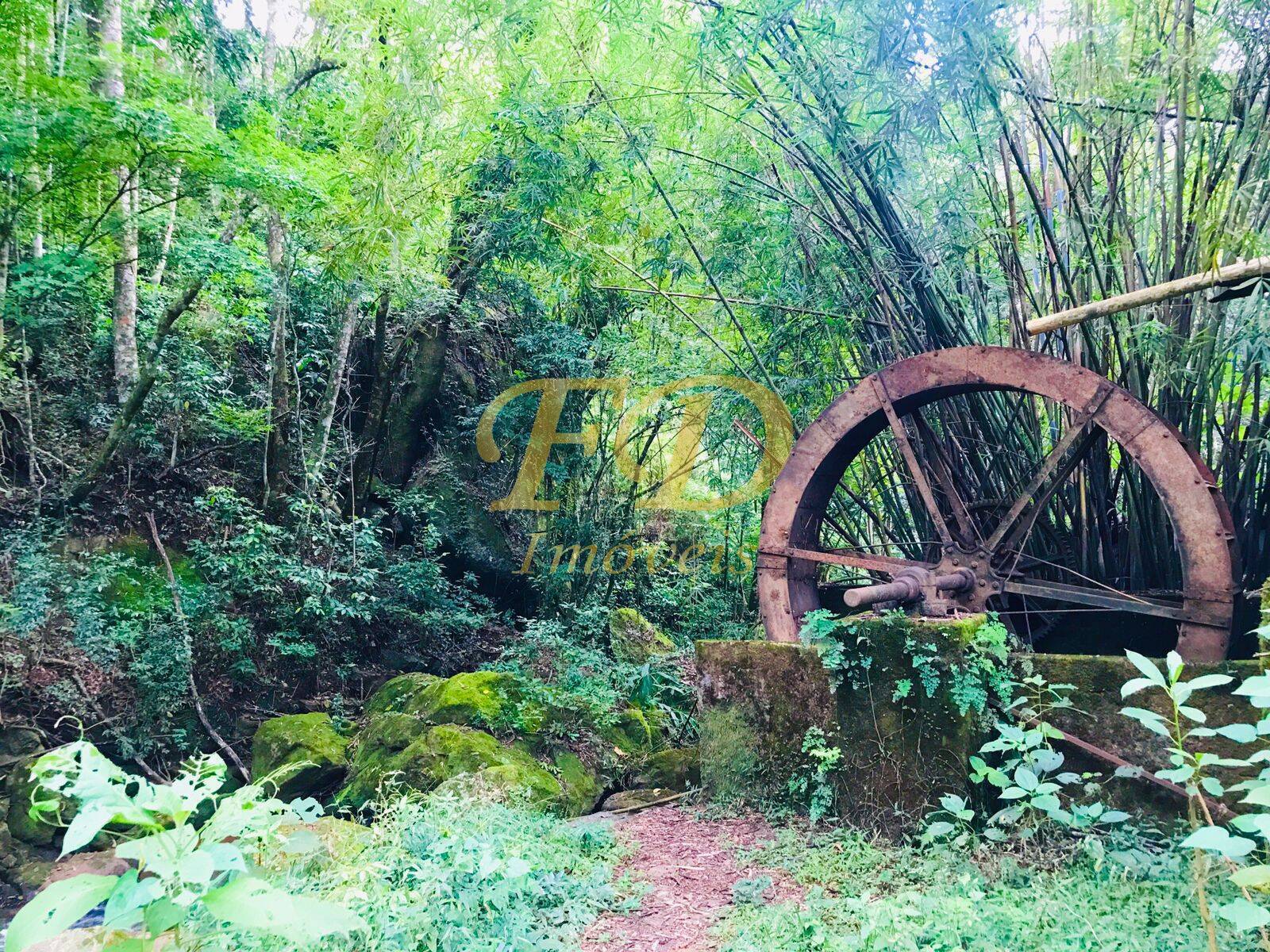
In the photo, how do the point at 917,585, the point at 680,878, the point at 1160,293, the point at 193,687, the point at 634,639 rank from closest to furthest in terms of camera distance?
the point at 1160,293 < the point at 680,878 < the point at 917,585 < the point at 193,687 < the point at 634,639

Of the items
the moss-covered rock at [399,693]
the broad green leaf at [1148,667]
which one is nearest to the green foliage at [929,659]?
the broad green leaf at [1148,667]

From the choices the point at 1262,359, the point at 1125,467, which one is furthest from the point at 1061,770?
the point at 1262,359

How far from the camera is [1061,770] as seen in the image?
3.44m

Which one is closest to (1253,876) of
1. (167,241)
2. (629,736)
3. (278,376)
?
(629,736)

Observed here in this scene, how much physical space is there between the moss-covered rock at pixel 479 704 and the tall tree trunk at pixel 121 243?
13.8 ft

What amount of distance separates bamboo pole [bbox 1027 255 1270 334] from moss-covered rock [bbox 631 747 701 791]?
10.8ft

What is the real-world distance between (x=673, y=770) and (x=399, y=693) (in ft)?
8.36

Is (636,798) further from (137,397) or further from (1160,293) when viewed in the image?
(137,397)

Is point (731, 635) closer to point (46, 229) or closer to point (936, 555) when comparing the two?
point (936, 555)

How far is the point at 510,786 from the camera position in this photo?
4.54m

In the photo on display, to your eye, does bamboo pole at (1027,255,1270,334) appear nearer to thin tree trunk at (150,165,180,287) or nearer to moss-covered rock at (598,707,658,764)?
moss-covered rock at (598,707,658,764)

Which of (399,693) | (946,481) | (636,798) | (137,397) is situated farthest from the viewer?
(137,397)

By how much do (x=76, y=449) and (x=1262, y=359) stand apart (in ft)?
28.8

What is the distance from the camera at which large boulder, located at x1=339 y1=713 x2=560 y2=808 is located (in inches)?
191
